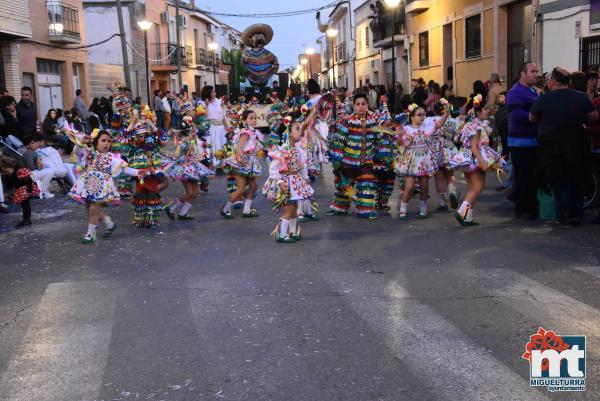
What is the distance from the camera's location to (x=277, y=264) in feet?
23.6

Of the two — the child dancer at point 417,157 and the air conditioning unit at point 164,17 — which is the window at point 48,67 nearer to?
the air conditioning unit at point 164,17

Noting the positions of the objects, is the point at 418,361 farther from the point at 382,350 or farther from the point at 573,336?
the point at 573,336

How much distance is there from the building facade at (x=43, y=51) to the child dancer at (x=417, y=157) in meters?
18.9

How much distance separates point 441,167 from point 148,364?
6582 millimetres

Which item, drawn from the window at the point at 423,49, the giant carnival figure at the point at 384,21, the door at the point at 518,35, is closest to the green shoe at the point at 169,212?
the door at the point at 518,35

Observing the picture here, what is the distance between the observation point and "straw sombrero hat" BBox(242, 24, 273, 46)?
31.3 m

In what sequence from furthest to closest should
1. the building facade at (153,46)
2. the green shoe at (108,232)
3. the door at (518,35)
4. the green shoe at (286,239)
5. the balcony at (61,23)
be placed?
the building facade at (153,46) → the balcony at (61,23) → the door at (518,35) → the green shoe at (108,232) → the green shoe at (286,239)

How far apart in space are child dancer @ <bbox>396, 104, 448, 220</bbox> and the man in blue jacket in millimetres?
999

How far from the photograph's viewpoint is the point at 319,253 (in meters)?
7.67

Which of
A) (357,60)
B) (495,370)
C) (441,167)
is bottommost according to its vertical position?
(495,370)

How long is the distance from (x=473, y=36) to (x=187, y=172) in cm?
1599

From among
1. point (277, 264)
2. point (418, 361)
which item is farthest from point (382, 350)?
point (277, 264)

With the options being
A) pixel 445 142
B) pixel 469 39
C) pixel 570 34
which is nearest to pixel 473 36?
pixel 469 39

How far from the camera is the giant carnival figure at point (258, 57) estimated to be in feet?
102
